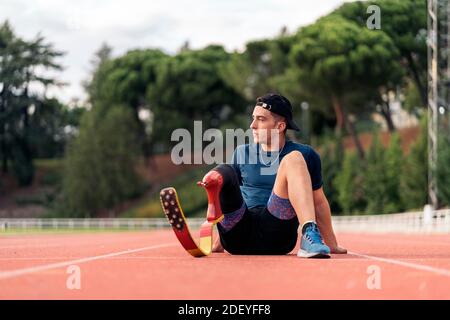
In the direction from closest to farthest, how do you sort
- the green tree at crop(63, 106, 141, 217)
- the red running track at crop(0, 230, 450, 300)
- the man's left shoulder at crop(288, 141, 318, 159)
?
1. the red running track at crop(0, 230, 450, 300)
2. the man's left shoulder at crop(288, 141, 318, 159)
3. the green tree at crop(63, 106, 141, 217)

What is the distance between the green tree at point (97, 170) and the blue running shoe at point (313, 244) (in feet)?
193

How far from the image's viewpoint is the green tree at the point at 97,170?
65750mm

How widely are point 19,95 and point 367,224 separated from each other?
3432 cm

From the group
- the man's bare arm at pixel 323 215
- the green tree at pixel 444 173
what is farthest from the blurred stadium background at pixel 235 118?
the man's bare arm at pixel 323 215

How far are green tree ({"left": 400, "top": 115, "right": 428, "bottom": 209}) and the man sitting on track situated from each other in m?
36.6

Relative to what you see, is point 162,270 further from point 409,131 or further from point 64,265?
point 409,131

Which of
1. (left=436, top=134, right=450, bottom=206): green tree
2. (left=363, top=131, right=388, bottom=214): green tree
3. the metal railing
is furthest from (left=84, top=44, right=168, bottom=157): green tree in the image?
(left=436, top=134, right=450, bottom=206): green tree

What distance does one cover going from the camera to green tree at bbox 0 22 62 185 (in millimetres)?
59906

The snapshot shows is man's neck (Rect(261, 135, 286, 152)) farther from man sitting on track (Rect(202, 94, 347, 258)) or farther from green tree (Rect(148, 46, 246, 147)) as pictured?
green tree (Rect(148, 46, 246, 147))

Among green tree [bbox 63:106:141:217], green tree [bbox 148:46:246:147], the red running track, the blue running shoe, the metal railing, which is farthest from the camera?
green tree [bbox 148:46:246:147]

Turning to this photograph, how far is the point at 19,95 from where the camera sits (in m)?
63.3

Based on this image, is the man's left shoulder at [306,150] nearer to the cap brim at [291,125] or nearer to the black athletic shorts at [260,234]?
the cap brim at [291,125]
